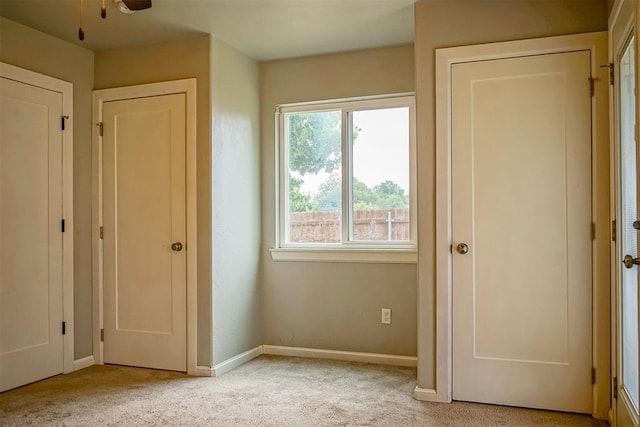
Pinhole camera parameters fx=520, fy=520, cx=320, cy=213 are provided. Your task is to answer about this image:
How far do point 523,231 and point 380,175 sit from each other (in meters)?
1.33

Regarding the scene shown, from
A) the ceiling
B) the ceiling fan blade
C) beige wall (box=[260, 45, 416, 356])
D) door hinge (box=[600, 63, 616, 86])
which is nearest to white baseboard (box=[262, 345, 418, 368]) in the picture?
beige wall (box=[260, 45, 416, 356])

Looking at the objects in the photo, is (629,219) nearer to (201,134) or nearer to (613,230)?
(613,230)

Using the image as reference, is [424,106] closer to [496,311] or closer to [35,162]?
[496,311]

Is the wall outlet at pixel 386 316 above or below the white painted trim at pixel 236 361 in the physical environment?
above

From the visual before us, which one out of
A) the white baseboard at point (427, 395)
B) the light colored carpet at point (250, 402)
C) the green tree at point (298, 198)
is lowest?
the light colored carpet at point (250, 402)

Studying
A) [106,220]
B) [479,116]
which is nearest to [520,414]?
[479,116]


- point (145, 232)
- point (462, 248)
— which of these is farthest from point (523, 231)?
point (145, 232)

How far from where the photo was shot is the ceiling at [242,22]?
311cm

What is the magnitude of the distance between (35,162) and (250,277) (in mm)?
1711

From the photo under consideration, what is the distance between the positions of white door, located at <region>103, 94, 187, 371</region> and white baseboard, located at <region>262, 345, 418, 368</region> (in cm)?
83

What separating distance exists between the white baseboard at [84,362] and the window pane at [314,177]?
1.74 m

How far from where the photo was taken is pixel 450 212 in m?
3.02

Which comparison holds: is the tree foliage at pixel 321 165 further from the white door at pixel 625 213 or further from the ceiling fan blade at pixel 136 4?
the ceiling fan blade at pixel 136 4

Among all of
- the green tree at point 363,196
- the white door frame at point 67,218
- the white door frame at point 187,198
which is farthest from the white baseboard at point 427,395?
the white door frame at point 67,218
